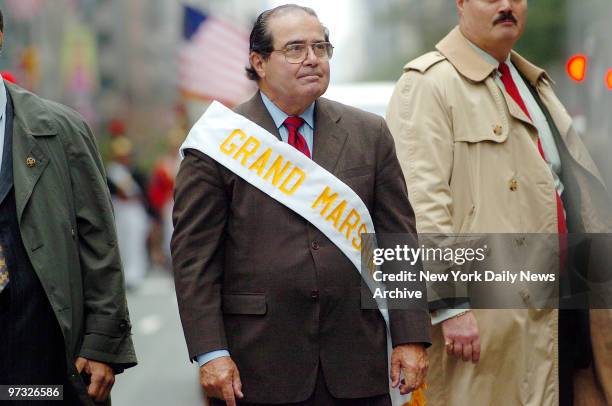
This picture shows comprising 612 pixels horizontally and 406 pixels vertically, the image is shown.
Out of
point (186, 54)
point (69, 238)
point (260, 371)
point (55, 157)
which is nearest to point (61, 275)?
point (69, 238)

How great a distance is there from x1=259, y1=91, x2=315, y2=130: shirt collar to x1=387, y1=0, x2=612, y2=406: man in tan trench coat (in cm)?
47

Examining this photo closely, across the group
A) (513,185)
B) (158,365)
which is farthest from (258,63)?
(158,365)

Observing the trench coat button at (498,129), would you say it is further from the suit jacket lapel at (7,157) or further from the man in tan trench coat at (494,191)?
the suit jacket lapel at (7,157)

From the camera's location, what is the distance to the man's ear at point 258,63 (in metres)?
4.44

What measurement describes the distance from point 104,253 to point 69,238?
16cm

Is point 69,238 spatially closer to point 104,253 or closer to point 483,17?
point 104,253

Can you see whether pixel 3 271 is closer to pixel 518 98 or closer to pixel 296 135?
pixel 296 135

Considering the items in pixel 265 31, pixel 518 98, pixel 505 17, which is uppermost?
pixel 505 17

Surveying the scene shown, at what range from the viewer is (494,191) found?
15.3ft

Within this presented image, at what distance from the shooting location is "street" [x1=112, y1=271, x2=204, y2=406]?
977cm

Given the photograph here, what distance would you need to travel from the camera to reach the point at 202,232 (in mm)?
A: 4207

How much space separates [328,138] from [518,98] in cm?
93

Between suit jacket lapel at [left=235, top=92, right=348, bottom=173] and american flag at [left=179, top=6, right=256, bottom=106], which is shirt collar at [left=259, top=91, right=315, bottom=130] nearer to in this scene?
suit jacket lapel at [left=235, top=92, right=348, bottom=173]

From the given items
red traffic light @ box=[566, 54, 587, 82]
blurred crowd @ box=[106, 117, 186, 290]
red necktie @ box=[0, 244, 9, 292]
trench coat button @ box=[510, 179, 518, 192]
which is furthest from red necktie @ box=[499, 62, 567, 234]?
blurred crowd @ box=[106, 117, 186, 290]
